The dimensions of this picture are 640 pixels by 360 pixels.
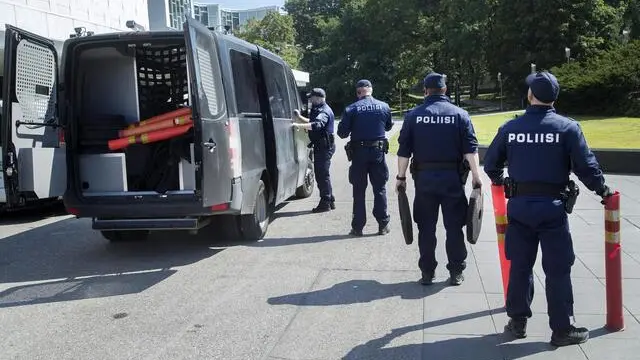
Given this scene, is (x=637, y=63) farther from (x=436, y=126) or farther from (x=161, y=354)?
(x=161, y=354)

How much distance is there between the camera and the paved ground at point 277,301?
432cm

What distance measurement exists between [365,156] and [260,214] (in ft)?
4.79

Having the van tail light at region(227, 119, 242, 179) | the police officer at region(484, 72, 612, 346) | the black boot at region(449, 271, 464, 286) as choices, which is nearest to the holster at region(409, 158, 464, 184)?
the black boot at region(449, 271, 464, 286)

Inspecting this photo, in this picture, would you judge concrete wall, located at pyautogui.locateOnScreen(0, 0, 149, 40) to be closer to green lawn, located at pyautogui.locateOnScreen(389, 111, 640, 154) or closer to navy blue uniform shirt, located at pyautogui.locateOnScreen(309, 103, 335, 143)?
navy blue uniform shirt, located at pyautogui.locateOnScreen(309, 103, 335, 143)

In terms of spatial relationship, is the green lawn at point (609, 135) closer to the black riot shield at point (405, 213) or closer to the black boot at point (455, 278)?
the black boot at point (455, 278)

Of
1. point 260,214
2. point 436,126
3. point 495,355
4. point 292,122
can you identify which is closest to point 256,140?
point 260,214

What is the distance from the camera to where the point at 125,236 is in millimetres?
7934

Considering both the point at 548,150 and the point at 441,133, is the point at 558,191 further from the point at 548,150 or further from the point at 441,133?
the point at 441,133

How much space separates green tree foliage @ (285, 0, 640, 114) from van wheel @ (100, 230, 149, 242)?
143 ft

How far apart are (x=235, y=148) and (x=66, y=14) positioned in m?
13.9

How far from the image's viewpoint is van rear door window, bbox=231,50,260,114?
6.90m

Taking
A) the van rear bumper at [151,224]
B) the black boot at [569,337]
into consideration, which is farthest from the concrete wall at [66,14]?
the black boot at [569,337]

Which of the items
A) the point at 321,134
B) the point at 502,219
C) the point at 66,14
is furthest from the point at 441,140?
the point at 66,14

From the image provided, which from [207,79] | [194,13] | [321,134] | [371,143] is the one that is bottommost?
[371,143]
